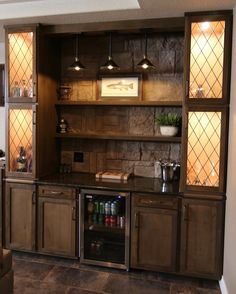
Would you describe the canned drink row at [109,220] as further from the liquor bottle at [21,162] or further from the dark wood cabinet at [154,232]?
the liquor bottle at [21,162]

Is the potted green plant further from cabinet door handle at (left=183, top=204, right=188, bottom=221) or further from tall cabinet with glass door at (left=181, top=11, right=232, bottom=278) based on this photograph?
cabinet door handle at (left=183, top=204, right=188, bottom=221)

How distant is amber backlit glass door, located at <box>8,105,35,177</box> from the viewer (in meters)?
3.41

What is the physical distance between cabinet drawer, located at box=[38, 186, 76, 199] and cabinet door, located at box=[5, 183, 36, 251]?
0.11 meters

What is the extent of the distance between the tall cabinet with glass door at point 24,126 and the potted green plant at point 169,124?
130 cm

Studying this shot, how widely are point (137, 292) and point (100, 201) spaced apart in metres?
0.95

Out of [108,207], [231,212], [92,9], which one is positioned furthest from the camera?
[108,207]

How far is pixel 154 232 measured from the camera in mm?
3051

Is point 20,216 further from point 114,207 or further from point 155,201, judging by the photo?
point 155,201

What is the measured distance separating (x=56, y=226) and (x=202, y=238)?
151cm

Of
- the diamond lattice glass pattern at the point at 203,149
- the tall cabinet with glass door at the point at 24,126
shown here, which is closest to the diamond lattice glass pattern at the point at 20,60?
the tall cabinet with glass door at the point at 24,126

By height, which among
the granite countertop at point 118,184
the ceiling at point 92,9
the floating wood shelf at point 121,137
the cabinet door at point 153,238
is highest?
the ceiling at point 92,9

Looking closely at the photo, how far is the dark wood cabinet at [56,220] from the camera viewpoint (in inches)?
128

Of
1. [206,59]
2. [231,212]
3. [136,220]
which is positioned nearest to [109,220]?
[136,220]

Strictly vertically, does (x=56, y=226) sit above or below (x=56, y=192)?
below
